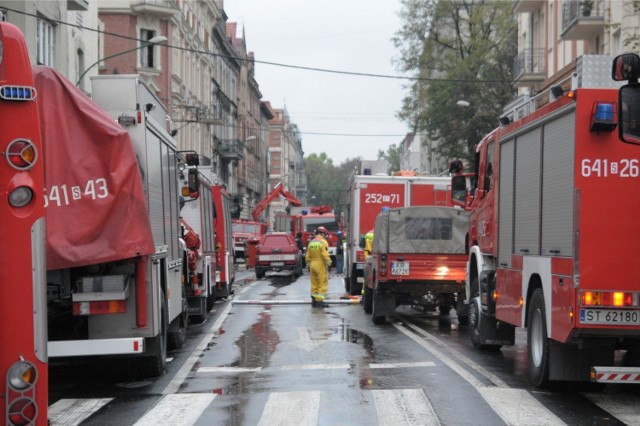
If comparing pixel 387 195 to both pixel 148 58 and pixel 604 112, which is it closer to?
pixel 604 112

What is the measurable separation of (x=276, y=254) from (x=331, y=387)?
27.8 m

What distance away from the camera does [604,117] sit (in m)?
8.47

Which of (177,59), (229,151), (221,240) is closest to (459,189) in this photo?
(221,240)

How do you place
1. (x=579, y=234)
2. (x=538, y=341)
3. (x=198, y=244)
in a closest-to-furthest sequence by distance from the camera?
(x=579, y=234) → (x=538, y=341) → (x=198, y=244)

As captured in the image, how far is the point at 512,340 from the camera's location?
41.7ft

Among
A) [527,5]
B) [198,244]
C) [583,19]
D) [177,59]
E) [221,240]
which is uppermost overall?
[527,5]

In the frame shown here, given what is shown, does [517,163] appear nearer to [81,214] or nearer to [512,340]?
[512,340]

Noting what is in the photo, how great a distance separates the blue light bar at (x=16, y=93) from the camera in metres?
4.87

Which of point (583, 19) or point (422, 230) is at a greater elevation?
point (583, 19)

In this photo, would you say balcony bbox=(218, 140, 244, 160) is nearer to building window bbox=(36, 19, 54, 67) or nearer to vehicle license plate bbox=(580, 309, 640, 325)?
Result: building window bbox=(36, 19, 54, 67)

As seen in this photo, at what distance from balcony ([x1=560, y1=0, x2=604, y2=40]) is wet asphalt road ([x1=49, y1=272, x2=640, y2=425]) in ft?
66.5

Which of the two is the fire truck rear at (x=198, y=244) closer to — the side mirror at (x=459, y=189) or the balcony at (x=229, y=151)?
the side mirror at (x=459, y=189)

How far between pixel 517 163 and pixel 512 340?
8.99ft

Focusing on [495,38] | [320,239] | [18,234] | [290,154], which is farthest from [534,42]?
[290,154]
